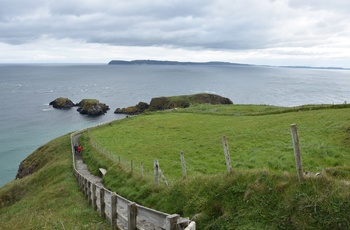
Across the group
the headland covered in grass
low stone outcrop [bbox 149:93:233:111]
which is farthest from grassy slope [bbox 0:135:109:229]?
low stone outcrop [bbox 149:93:233:111]

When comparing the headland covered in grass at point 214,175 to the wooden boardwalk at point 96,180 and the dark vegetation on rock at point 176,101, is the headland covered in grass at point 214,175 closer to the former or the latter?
the wooden boardwalk at point 96,180

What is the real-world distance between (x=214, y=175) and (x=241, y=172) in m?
1.53

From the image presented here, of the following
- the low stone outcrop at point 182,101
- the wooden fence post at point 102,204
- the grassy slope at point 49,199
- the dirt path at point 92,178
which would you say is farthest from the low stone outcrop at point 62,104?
the wooden fence post at point 102,204

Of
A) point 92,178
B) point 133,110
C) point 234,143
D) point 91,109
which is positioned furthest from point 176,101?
point 92,178

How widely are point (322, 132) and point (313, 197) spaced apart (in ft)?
73.5

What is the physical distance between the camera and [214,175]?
12055mm

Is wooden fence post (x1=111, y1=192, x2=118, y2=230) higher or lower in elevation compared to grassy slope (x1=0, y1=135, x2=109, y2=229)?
higher

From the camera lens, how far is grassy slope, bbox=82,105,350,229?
8141mm

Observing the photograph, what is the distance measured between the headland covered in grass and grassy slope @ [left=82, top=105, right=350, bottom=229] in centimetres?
3

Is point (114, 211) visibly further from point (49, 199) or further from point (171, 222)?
point (49, 199)

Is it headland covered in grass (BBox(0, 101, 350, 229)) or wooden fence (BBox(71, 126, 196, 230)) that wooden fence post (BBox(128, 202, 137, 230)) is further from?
headland covered in grass (BBox(0, 101, 350, 229))

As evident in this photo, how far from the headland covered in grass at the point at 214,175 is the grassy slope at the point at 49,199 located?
0.15 m

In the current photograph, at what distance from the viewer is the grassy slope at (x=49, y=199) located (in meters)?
12.9

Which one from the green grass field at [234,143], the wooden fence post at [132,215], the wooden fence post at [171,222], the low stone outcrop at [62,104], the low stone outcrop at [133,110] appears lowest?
the low stone outcrop at [133,110]
